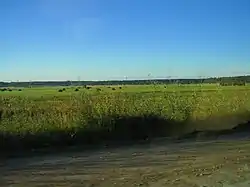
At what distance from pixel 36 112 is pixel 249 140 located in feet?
30.2

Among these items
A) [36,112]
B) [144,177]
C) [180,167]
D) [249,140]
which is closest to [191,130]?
[249,140]

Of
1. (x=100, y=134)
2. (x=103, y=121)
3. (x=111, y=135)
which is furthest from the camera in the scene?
(x=103, y=121)

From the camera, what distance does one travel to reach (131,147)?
1703 centimetres

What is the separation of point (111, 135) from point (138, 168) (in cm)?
566

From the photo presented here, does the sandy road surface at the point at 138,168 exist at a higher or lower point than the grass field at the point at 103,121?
lower

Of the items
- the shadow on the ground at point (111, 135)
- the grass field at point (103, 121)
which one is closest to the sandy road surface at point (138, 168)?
the shadow on the ground at point (111, 135)

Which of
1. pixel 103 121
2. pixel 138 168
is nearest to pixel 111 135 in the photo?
pixel 103 121

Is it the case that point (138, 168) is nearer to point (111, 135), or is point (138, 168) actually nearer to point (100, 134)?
point (100, 134)

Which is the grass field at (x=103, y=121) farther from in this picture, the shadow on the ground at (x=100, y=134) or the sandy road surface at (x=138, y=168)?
the sandy road surface at (x=138, y=168)

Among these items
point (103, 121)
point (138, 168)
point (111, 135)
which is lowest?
point (138, 168)

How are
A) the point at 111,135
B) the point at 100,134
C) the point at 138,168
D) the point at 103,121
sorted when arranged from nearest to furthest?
the point at 138,168 → the point at 100,134 → the point at 111,135 → the point at 103,121

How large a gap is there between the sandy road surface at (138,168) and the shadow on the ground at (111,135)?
1419 millimetres

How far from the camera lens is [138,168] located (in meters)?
12.9

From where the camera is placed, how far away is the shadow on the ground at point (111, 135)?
16.0 metres
